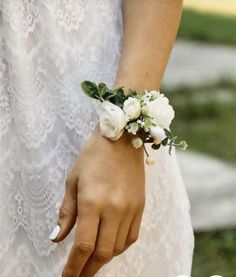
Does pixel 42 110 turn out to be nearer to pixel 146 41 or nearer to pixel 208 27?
pixel 146 41

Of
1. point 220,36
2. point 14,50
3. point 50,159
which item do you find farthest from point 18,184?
point 220,36

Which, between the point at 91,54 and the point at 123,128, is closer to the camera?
the point at 123,128

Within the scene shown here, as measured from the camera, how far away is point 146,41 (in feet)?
4.72

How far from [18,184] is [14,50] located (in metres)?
0.21

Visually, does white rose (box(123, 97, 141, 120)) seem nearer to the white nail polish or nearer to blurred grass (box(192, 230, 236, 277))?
the white nail polish

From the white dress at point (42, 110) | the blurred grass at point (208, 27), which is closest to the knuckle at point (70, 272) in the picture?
the white dress at point (42, 110)

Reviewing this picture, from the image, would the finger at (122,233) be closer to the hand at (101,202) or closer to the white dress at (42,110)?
the hand at (101,202)

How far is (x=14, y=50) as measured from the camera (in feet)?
4.63

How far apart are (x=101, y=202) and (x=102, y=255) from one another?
77 millimetres

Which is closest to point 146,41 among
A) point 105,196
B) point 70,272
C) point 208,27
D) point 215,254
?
point 105,196

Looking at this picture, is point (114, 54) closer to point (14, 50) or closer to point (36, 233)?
point (14, 50)

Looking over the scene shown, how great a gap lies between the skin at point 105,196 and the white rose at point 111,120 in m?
0.01

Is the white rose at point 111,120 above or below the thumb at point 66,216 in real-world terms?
above

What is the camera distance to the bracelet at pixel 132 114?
1.34 metres
